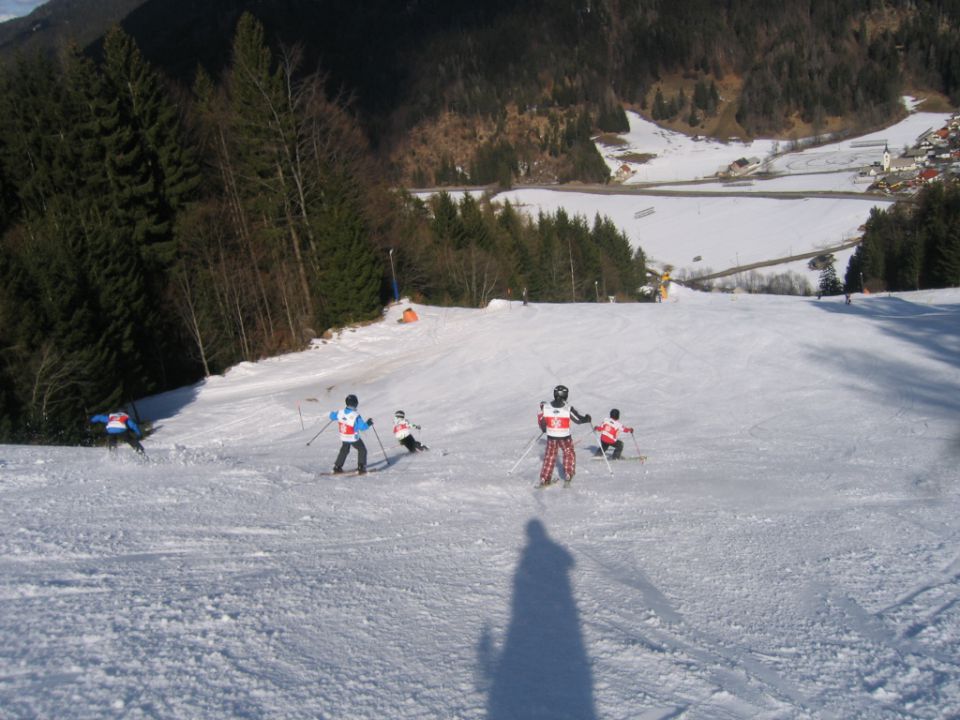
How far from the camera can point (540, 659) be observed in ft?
16.8

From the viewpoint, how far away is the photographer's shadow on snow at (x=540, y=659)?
4527 millimetres

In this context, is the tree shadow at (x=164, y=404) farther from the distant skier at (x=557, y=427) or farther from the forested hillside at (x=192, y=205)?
the distant skier at (x=557, y=427)

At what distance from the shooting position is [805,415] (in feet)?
54.5

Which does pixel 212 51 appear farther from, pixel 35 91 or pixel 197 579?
pixel 197 579

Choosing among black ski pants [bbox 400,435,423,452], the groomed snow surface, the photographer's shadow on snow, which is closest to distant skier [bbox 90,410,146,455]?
the groomed snow surface

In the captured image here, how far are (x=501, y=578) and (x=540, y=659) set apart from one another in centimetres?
164

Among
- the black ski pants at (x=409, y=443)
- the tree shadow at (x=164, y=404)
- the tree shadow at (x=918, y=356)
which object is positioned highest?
the tree shadow at (x=164, y=404)

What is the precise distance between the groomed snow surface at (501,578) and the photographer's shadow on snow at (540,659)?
22mm

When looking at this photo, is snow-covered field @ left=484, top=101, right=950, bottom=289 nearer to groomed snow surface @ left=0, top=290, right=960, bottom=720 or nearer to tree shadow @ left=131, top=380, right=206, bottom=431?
tree shadow @ left=131, top=380, right=206, bottom=431

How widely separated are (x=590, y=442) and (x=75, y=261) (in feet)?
73.4

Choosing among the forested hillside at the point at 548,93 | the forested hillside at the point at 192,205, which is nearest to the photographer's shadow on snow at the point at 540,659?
the forested hillside at the point at 192,205

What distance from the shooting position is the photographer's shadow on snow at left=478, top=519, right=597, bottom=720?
4.53m

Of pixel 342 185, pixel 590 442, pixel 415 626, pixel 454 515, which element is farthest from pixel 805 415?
pixel 342 185

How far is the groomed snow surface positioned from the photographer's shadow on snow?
0.07 ft
